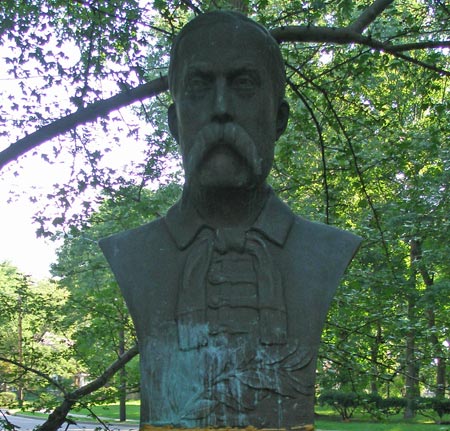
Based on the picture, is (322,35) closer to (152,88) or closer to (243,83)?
(152,88)

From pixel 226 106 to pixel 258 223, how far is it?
0.49m

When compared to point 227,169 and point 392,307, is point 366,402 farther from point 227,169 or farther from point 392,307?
point 227,169

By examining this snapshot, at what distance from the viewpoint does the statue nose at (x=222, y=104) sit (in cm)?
221

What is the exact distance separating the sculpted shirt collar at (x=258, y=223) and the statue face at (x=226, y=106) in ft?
0.52

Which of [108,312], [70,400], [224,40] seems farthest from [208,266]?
[108,312]

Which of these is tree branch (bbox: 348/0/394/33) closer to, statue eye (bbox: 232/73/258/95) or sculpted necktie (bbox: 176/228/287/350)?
statue eye (bbox: 232/73/258/95)

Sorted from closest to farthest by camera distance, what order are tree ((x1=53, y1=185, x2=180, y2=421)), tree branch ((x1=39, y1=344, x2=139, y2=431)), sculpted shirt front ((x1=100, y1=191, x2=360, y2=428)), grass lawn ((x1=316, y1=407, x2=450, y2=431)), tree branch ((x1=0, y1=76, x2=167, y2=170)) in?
sculpted shirt front ((x1=100, y1=191, x2=360, y2=428)) → tree branch ((x1=0, y1=76, x2=167, y2=170)) → tree branch ((x1=39, y1=344, x2=139, y2=431)) → tree ((x1=53, y1=185, x2=180, y2=421)) → grass lawn ((x1=316, y1=407, x2=450, y2=431))

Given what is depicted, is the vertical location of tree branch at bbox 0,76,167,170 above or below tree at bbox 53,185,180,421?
above

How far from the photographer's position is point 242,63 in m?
2.27

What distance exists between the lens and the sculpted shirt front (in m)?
2.08

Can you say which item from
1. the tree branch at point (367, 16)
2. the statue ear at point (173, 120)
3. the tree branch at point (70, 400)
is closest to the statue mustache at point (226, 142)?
the statue ear at point (173, 120)

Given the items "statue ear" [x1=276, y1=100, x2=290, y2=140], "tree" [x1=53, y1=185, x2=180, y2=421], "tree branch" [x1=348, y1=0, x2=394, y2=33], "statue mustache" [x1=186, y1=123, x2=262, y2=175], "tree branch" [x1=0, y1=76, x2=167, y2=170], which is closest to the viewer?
"statue mustache" [x1=186, y1=123, x2=262, y2=175]

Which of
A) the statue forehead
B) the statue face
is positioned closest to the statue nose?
the statue face

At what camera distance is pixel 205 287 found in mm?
2217
